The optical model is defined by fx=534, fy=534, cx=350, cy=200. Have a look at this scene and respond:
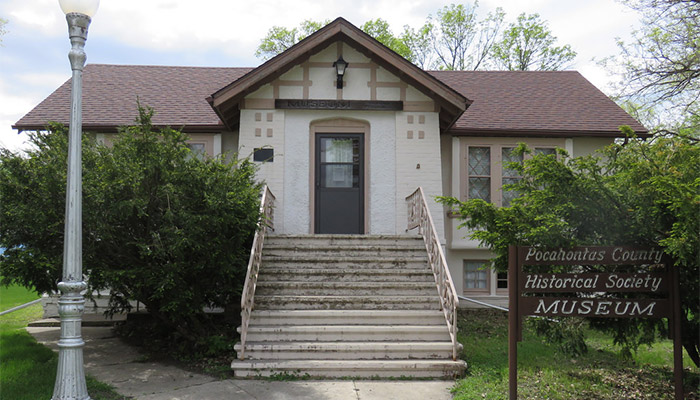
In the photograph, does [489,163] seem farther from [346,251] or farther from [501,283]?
[346,251]

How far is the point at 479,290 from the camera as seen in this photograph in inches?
475

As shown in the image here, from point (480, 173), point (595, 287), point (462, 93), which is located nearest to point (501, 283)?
point (480, 173)

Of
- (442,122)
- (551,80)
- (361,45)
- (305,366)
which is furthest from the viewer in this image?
(551,80)

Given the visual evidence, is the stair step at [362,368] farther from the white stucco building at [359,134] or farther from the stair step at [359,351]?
the white stucco building at [359,134]

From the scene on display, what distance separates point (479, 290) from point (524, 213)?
253 inches

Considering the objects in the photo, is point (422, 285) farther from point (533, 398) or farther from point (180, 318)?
point (180, 318)

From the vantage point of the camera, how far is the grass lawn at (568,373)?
601 cm

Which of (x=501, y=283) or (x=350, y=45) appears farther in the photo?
(x=501, y=283)

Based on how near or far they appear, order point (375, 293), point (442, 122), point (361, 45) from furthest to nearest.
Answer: point (442, 122)
point (361, 45)
point (375, 293)

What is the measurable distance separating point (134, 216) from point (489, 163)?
8.13 metres

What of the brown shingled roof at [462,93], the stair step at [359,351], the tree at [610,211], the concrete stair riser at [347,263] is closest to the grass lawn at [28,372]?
the stair step at [359,351]

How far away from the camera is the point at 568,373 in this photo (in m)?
6.81

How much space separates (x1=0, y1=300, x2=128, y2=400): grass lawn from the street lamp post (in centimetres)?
127

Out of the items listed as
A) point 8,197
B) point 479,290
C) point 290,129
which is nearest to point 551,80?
point 479,290
